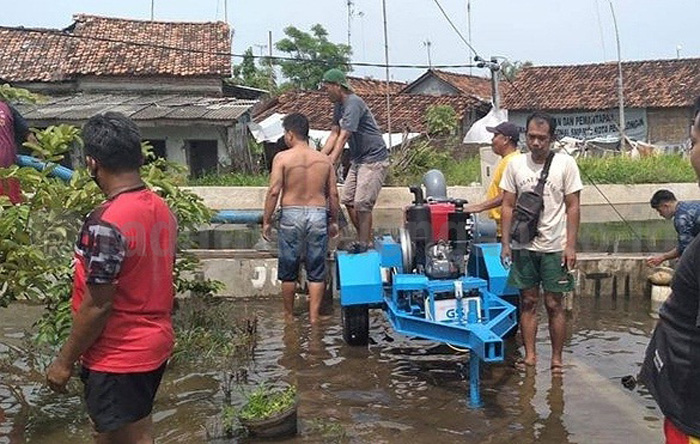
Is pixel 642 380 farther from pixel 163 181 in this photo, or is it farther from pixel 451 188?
pixel 451 188

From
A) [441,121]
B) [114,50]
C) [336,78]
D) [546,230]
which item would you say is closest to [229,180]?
[114,50]

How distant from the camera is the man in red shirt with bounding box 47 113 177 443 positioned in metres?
3.15

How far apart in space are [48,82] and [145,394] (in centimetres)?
2762

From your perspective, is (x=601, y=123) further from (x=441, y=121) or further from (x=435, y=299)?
(x=435, y=299)

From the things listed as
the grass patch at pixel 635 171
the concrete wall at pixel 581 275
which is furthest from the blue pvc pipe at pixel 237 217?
the grass patch at pixel 635 171

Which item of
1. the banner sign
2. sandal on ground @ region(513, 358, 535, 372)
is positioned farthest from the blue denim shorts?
the banner sign

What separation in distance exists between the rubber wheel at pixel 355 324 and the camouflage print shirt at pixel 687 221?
8.94ft

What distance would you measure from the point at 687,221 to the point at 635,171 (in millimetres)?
18514

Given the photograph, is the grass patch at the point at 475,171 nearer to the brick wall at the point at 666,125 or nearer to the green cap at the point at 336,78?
the brick wall at the point at 666,125

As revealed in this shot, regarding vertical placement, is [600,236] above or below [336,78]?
below

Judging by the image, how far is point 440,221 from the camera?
668 cm

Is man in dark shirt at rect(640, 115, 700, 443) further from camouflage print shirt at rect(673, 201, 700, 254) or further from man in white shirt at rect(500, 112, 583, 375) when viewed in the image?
camouflage print shirt at rect(673, 201, 700, 254)

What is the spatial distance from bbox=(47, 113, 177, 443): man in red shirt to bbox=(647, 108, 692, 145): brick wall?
37.3 metres

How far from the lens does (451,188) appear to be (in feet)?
70.2
